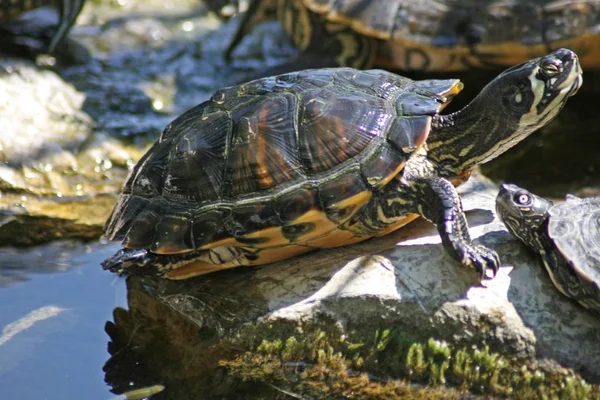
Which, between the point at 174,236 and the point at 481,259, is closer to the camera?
the point at 481,259

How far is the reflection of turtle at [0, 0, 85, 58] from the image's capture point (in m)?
6.78

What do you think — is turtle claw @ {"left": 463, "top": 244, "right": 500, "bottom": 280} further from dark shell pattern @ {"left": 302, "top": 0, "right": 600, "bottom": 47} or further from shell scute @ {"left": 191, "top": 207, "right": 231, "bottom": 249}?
dark shell pattern @ {"left": 302, "top": 0, "right": 600, "bottom": 47}

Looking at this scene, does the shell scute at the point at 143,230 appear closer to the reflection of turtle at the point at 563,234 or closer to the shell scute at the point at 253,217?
the shell scute at the point at 253,217

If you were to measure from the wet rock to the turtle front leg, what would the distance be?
2.46m

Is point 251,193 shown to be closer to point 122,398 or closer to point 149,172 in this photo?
point 149,172

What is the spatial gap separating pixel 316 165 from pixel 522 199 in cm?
102

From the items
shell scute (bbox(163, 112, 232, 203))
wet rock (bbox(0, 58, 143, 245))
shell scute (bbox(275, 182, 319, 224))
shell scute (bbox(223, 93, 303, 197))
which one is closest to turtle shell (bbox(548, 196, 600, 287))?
shell scute (bbox(275, 182, 319, 224))

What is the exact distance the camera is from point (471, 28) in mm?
6051

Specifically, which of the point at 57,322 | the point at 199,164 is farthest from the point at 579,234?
the point at 57,322

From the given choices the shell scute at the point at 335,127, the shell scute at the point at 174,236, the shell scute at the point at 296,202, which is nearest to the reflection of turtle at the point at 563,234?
the shell scute at the point at 335,127

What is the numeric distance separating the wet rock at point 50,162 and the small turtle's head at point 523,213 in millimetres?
2756

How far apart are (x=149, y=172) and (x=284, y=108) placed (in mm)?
813

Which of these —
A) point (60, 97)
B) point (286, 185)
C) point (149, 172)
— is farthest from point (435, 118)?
point (60, 97)

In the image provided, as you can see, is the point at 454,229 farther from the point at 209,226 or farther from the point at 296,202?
the point at 209,226
